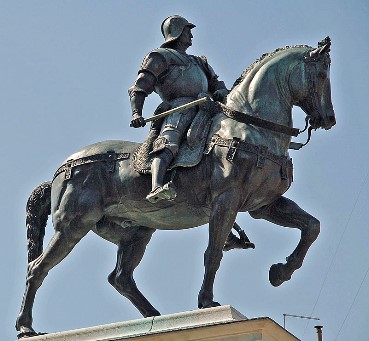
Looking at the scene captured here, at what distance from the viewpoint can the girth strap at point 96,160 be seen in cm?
1972

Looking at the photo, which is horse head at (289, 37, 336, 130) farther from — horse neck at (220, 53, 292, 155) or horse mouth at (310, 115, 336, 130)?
horse neck at (220, 53, 292, 155)

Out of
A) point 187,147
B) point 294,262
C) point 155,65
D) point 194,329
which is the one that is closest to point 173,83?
point 155,65

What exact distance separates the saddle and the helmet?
3.91 ft

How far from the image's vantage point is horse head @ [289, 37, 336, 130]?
63.2 feet

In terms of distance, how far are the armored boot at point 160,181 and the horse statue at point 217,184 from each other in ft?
0.70

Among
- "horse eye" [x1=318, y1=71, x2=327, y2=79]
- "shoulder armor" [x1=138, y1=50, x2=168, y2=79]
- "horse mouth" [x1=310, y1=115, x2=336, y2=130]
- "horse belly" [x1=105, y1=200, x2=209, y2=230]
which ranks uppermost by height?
"shoulder armor" [x1=138, y1=50, x2=168, y2=79]

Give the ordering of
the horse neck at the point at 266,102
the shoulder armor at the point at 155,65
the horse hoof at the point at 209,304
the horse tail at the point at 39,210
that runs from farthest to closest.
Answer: the horse tail at the point at 39,210, the shoulder armor at the point at 155,65, the horse neck at the point at 266,102, the horse hoof at the point at 209,304

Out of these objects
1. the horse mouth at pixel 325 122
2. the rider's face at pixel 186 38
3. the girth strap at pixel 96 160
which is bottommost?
the girth strap at pixel 96 160

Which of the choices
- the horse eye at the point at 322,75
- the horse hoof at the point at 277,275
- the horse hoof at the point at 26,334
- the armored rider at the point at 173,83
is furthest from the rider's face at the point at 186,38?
the horse hoof at the point at 26,334

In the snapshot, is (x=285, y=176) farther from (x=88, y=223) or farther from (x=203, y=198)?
(x=88, y=223)

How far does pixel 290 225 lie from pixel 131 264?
Answer: 2056mm

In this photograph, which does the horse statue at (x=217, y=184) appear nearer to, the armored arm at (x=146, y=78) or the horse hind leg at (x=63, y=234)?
the horse hind leg at (x=63, y=234)

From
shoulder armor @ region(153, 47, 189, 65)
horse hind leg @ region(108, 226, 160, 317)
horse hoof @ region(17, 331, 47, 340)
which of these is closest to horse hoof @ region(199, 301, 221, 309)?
horse hind leg @ region(108, 226, 160, 317)

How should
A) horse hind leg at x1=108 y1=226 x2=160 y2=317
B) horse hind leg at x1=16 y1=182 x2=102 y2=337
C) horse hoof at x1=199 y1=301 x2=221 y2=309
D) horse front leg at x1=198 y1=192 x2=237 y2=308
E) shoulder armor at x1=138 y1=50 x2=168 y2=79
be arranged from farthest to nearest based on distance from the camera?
horse hind leg at x1=108 y1=226 x2=160 y2=317
shoulder armor at x1=138 y1=50 x2=168 y2=79
horse hind leg at x1=16 y1=182 x2=102 y2=337
horse front leg at x1=198 y1=192 x2=237 y2=308
horse hoof at x1=199 y1=301 x2=221 y2=309
